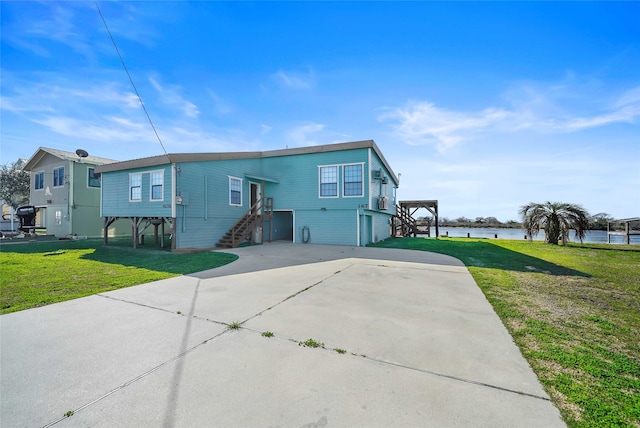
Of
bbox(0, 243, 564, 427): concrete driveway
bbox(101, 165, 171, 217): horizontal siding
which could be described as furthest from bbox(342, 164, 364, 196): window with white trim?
bbox(0, 243, 564, 427): concrete driveway

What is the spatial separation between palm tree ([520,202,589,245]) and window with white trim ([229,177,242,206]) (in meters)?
16.7

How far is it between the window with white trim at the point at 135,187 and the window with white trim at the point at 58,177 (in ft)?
30.3

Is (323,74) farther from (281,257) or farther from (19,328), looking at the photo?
(19,328)

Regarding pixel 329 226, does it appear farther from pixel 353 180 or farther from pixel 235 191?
pixel 235 191

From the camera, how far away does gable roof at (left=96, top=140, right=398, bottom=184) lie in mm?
11219

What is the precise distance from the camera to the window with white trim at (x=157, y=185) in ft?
37.9

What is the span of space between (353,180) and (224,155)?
6.73 m

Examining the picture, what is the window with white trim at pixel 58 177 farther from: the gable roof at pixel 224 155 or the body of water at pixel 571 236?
the body of water at pixel 571 236

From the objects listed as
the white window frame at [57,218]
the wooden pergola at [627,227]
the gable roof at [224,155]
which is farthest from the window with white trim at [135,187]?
the wooden pergola at [627,227]

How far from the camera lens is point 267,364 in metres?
2.55

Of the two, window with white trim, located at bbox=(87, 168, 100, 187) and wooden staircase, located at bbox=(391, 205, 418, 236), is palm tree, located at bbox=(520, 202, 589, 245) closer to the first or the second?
wooden staircase, located at bbox=(391, 205, 418, 236)

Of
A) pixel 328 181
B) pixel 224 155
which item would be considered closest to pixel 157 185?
pixel 224 155

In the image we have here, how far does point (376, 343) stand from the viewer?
2.98 meters

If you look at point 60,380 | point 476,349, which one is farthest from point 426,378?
point 60,380
